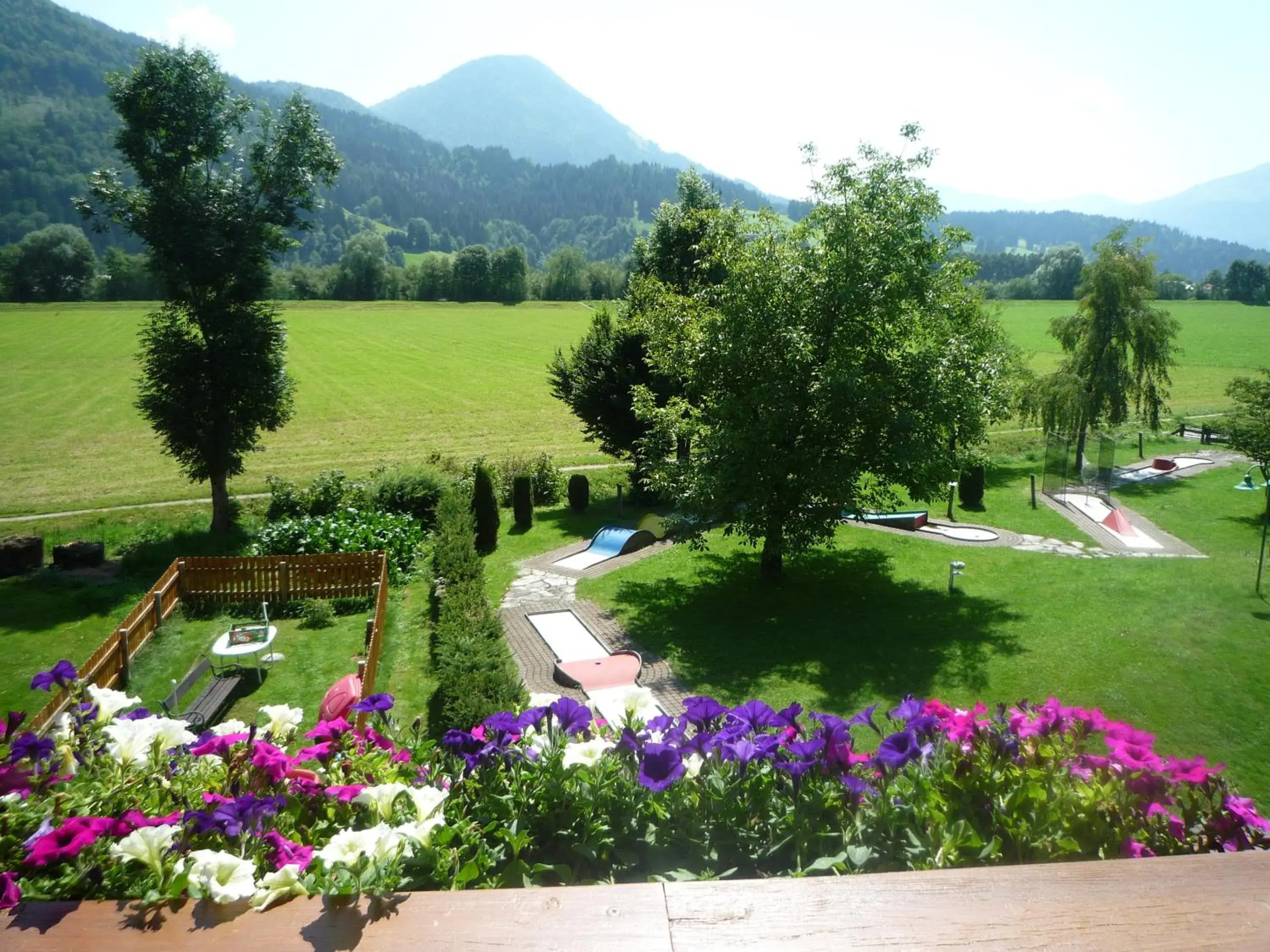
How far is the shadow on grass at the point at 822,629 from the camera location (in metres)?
13.0

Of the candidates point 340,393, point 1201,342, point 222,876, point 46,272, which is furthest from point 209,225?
point 46,272

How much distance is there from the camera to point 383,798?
234 centimetres

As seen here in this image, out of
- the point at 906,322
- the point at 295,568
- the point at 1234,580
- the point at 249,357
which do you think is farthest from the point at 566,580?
the point at 1234,580

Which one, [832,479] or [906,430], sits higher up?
[906,430]

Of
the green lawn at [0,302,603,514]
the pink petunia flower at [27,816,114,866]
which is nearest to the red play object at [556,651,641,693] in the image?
the pink petunia flower at [27,816,114,866]

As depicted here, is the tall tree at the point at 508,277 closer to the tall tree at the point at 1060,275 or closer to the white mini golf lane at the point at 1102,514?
the tall tree at the point at 1060,275

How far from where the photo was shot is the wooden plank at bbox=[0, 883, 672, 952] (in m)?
1.60

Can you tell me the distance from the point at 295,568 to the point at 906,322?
14.1 m

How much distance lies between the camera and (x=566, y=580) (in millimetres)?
18531

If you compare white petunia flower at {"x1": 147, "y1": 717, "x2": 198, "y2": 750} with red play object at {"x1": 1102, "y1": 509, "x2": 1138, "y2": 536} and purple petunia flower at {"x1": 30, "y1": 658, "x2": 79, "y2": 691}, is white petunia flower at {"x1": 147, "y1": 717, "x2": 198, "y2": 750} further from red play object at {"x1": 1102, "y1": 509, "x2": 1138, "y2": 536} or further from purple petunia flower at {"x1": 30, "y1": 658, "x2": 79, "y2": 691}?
red play object at {"x1": 1102, "y1": 509, "x2": 1138, "y2": 536}

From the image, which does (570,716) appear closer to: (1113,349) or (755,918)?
(755,918)

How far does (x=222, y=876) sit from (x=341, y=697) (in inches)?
391

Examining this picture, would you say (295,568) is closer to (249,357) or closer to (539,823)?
(249,357)

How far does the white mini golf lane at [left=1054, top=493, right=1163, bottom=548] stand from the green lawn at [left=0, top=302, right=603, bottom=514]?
1764 cm
